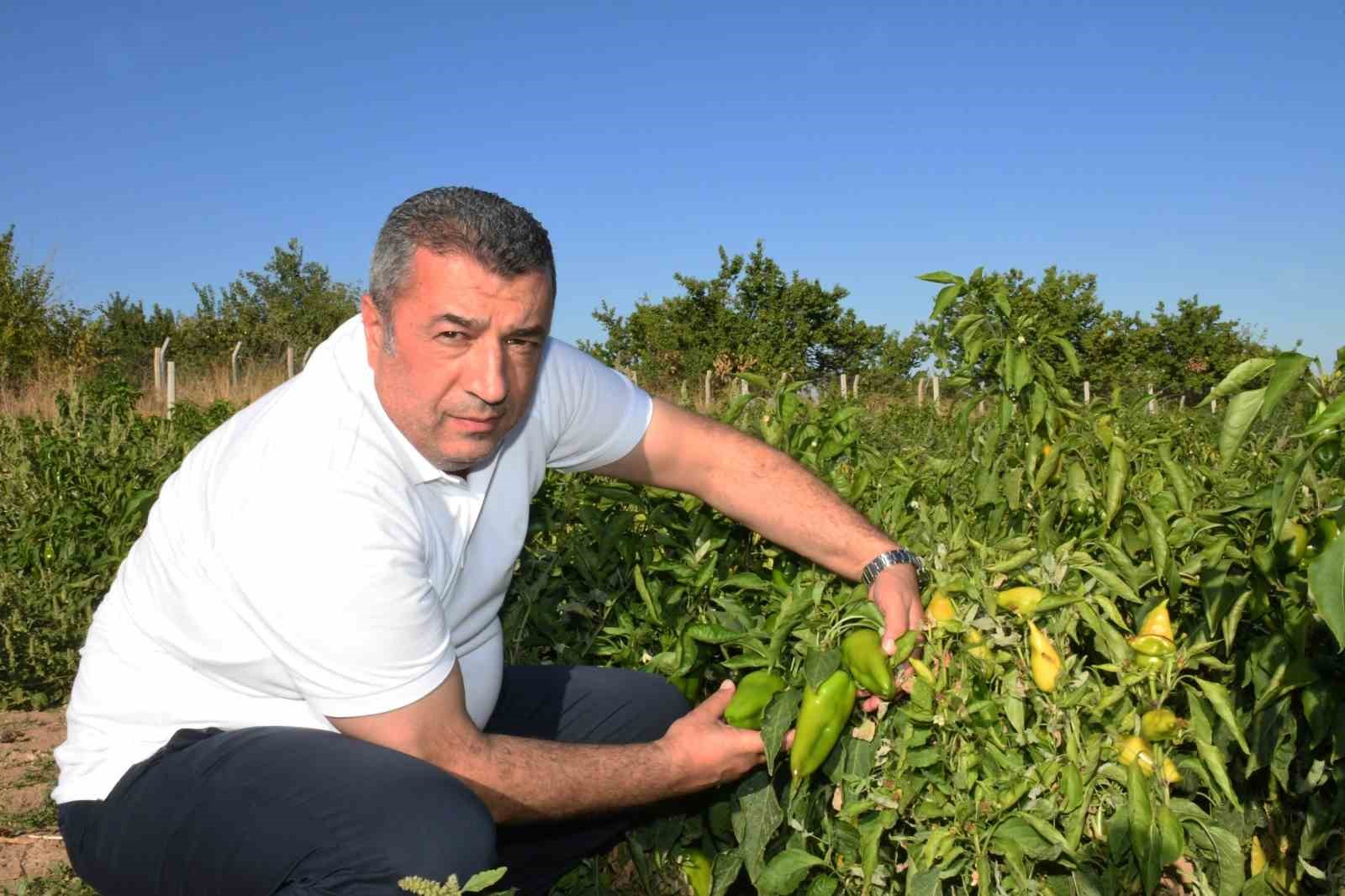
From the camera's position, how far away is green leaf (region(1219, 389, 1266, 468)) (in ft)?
3.59

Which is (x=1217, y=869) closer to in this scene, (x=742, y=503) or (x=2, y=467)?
(x=742, y=503)

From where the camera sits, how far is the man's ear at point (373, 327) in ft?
5.68

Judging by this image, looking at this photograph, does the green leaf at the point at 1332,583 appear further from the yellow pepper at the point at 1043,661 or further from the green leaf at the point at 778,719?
the green leaf at the point at 778,719

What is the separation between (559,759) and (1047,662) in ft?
2.28

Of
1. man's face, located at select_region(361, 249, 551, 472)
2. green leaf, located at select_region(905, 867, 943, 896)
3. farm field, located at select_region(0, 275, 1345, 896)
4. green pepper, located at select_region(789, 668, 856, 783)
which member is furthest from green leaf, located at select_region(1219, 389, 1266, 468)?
man's face, located at select_region(361, 249, 551, 472)

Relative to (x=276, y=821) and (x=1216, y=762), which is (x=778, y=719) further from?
(x=276, y=821)

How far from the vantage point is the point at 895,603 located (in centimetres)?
161

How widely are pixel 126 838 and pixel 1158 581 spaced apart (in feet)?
4.92

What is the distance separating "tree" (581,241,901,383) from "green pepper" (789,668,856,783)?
2323cm

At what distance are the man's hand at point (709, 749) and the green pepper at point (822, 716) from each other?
14 centimetres

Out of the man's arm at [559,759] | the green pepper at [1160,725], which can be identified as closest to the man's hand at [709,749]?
the man's arm at [559,759]

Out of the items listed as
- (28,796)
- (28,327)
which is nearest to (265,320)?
(28,327)

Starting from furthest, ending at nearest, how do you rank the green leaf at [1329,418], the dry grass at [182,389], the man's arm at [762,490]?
the dry grass at [182,389]
the man's arm at [762,490]
the green leaf at [1329,418]

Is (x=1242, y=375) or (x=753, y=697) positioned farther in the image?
(x=753, y=697)
